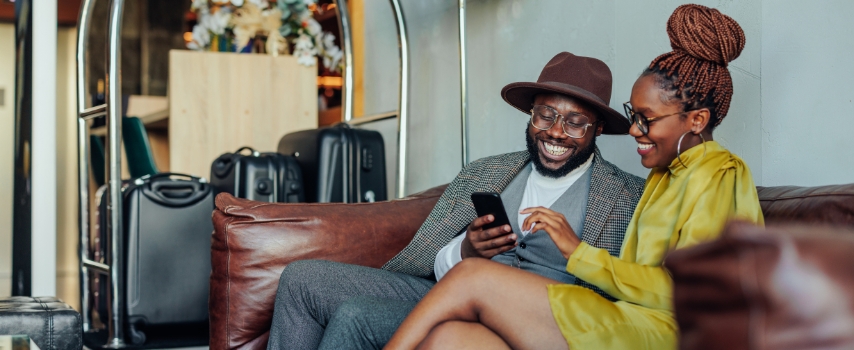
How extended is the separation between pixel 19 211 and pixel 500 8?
5.91ft

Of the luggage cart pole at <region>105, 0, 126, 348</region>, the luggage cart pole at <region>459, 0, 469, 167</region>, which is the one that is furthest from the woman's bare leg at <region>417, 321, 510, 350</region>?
the luggage cart pole at <region>105, 0, 126, 348</region>

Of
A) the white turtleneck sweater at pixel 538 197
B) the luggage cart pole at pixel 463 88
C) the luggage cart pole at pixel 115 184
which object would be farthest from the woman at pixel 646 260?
the luggage cart pole at pixel 115 184

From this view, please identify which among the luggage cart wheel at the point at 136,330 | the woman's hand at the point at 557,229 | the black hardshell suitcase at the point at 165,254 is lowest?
the luggage cart wheel at the point at 136,330

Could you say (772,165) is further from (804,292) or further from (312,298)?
(804,292)

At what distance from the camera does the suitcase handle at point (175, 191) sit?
111 inches

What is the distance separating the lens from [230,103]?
3.74 m

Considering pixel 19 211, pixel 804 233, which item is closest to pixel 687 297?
pixel 804 233

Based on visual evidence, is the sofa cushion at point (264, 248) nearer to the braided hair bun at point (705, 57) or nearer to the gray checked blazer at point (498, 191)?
the gray checked blazer at point (498, 191)

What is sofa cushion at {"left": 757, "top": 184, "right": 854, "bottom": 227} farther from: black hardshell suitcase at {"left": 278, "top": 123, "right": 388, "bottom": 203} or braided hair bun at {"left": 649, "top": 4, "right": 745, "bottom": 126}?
black hardshell suitcase at {"left": 278, "top": 123, "right": 388, "bottom": 203}

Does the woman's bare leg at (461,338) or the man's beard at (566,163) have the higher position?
the man's beard at (566,163)

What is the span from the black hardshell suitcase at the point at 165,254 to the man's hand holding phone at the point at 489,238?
4.41ft

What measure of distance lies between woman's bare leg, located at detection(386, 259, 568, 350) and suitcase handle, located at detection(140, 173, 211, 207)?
1.66 metres

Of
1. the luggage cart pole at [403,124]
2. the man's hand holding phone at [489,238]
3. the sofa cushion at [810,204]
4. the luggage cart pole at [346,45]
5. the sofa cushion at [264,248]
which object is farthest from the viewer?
the luggage cart pole at [346,45]

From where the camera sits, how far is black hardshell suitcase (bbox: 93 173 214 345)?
2.71m
